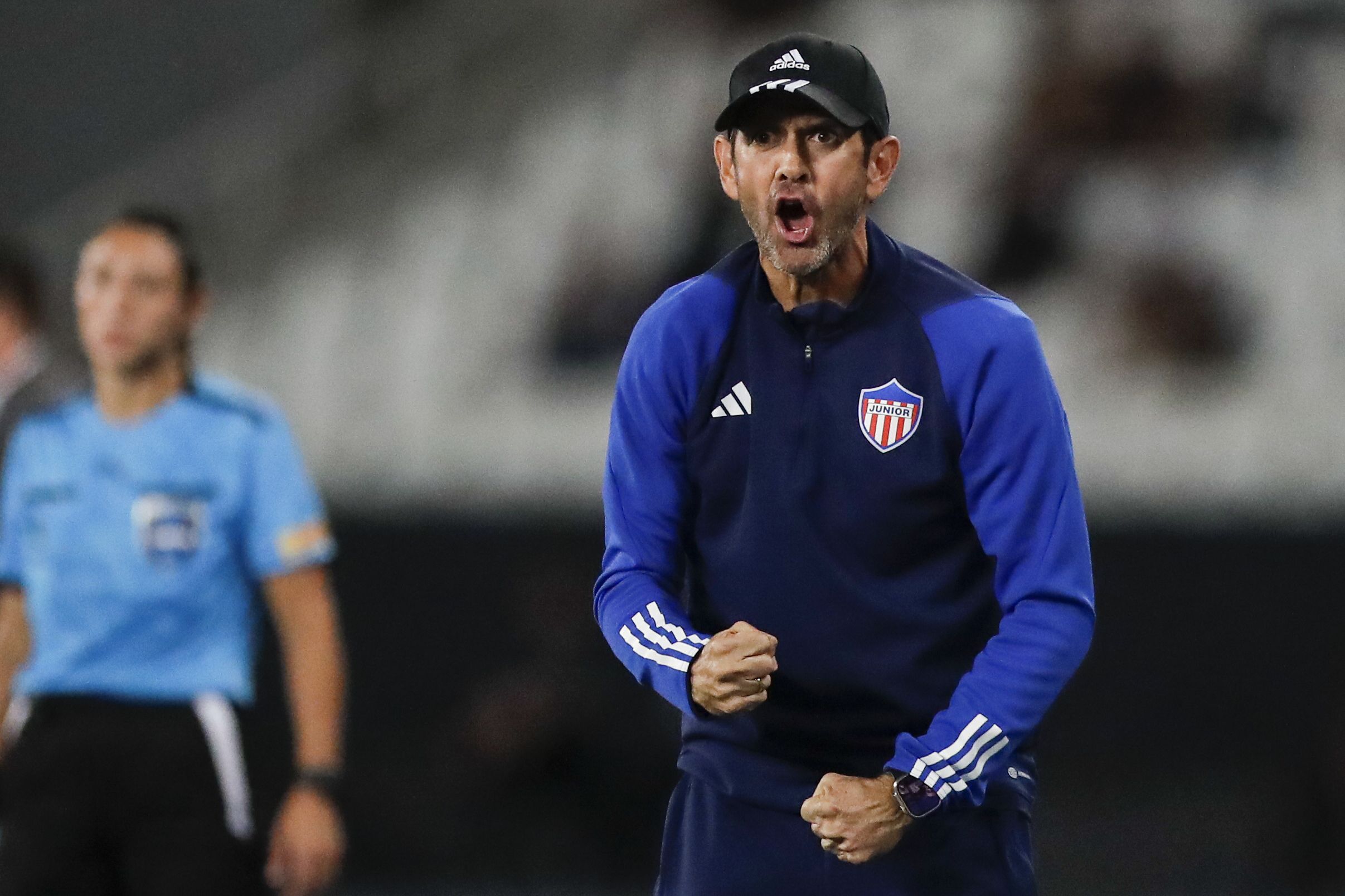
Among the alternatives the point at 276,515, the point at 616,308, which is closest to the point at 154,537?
the point at 276,515

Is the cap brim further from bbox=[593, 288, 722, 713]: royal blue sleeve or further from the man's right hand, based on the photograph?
the man's right hand

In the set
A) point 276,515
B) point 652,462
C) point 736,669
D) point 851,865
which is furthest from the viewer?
point 276,515

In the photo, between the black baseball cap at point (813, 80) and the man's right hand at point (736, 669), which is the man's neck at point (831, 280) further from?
the man's right hand at point (736, 669)

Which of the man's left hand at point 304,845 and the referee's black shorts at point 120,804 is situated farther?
the man's left hand at point 304,845

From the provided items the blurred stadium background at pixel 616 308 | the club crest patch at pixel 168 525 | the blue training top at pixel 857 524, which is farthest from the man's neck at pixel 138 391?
the blurred stadium background at pixel 616 308

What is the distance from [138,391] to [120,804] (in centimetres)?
98

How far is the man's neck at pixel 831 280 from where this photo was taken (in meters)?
3.28

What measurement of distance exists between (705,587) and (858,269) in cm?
60

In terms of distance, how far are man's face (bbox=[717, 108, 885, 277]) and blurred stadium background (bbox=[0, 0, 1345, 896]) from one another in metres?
6.45

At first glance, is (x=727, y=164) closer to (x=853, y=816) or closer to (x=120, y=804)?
(x=853, y=816)

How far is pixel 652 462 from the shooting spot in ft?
10.9

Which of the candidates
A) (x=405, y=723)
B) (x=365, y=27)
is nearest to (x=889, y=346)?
(x=405, y=723)

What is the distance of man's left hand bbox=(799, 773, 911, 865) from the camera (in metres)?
2.93

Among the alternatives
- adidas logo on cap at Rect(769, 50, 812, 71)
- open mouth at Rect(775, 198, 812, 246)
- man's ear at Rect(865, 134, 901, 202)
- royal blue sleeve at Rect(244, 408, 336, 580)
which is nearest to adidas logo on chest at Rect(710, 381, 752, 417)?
open mouth at Rect(775, 198, 812, 246)
